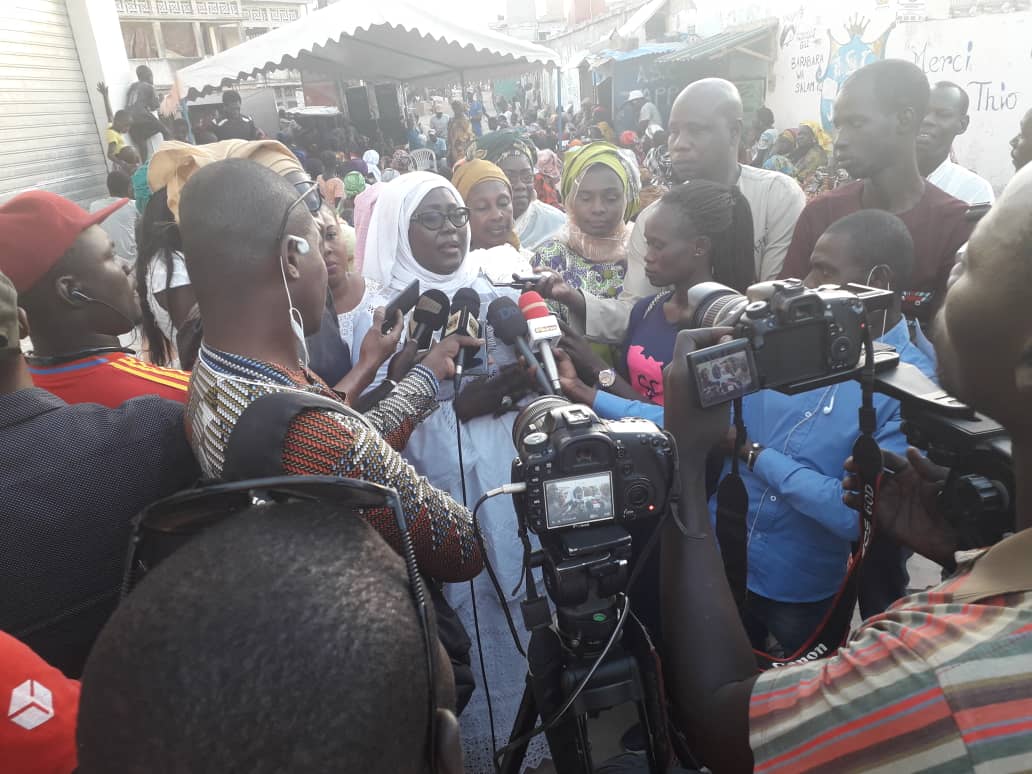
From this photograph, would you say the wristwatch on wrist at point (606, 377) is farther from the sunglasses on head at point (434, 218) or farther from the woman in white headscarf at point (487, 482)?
the sunglasses on head at point (434, 218)

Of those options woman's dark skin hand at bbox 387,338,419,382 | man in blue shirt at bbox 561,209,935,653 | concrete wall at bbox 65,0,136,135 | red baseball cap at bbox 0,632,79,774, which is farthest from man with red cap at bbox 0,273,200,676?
concrete wall at bbox 65,0,136,135

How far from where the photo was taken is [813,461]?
5.50ft

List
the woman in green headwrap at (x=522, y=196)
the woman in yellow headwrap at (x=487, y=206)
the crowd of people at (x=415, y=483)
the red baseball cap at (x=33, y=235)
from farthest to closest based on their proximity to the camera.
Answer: the woman in green headwrap at (x=522, y=196) < the woman in yellow headwrap at (x=487, y=206) < the red baseball cap at (x=33, y=235) < the crowd of people at (x=415, y=483)

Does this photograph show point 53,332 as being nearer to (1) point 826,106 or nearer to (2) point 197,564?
(2) point 197,564

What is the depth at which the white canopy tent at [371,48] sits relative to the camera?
309 inches

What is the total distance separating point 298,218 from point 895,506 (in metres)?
1.32

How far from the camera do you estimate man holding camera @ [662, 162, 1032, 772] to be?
2.08 feet

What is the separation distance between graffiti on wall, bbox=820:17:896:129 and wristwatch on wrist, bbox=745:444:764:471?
30.7 ft

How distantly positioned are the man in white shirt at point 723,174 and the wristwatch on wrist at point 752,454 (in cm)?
101

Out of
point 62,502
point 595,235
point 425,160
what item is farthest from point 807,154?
point 62,502

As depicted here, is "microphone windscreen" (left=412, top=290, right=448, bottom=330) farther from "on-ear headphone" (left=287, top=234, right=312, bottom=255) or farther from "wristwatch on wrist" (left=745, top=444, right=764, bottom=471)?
"wristwatch on wrist" (left=745, top=444, right=764, bottom=471)

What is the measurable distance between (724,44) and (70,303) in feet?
47.2

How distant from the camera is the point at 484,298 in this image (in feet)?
7.67

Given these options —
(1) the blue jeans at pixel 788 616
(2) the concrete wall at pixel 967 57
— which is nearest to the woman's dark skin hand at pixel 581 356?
(1) the blue jeans at pixel 788 616
